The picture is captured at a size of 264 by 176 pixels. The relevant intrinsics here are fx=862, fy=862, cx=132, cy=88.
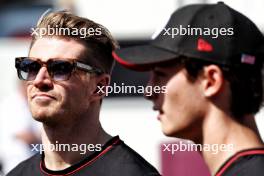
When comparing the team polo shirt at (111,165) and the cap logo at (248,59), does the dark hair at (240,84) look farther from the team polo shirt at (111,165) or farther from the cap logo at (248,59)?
the team polo shirt at (111,165)

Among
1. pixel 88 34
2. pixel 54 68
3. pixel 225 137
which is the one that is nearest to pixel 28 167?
pixel 54 68

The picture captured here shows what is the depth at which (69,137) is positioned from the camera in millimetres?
4164

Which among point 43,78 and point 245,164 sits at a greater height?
point 245,164

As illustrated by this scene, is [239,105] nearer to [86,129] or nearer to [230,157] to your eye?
[230,157]

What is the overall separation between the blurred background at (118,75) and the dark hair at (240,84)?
5366 mm

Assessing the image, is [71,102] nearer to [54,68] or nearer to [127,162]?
[54,68]

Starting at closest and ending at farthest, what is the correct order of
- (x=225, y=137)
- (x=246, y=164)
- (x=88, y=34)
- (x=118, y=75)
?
(x=246, y=164)
(x=225, y=137)
(x=88, y=34)
(x=118, y=75)

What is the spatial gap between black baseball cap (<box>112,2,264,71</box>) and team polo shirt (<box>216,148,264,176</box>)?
0.34 metres

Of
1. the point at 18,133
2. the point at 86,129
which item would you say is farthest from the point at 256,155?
the point at 18,133

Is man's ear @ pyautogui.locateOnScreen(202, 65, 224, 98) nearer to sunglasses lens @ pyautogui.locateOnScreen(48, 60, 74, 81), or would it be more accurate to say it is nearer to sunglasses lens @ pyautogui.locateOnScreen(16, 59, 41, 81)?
sunglasses lens @ pyautogui.locateOnScreen(48, 60, 74, 81)

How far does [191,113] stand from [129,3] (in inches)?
269

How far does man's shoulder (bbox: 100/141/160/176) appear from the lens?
397 centimetres

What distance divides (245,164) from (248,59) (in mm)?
402

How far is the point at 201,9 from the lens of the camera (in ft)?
10.8
